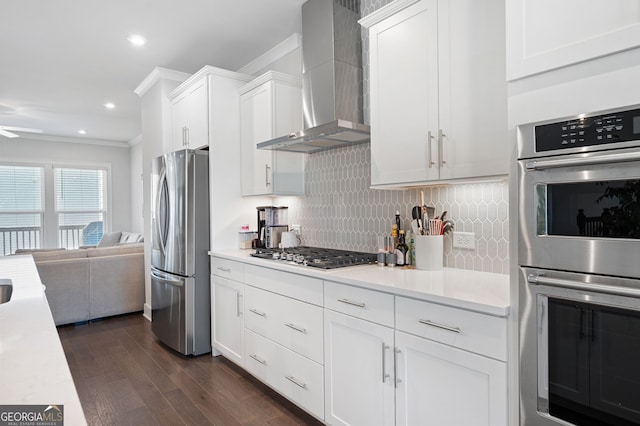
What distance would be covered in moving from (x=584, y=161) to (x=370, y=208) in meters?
1.64

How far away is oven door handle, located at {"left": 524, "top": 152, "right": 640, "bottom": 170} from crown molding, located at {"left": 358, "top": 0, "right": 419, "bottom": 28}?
4.01ft

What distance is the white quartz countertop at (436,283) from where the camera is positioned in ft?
4.73

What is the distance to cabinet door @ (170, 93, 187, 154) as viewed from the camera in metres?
3.85

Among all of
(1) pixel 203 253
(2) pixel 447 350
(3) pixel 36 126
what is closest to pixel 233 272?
(1) pixel 203 253

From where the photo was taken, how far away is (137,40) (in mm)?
3467

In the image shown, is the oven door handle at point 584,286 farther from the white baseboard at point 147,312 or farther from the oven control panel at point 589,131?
the white baseboard at point 147,312

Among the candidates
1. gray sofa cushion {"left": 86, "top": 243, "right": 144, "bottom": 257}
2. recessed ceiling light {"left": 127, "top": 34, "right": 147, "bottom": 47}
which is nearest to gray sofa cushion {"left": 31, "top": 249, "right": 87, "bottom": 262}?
gray sofa cushion {"left": 86, "top": 243, "right": 144, "bottom": 257}

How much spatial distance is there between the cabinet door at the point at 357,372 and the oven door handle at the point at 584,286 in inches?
28.2

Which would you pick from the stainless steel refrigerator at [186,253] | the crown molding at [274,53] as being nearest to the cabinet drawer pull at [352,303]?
the stainless steel refrigerator at [186,253]

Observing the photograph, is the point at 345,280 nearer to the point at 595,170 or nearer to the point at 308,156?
the point at 595,170

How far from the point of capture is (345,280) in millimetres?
1958

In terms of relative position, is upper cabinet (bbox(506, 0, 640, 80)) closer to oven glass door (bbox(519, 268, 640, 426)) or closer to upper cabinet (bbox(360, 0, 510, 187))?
upper cabinet (bbox(360, 0, 510, 187))

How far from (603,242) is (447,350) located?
70 centimetres

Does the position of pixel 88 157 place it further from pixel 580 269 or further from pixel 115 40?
pixel 580 269
